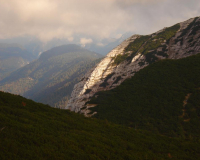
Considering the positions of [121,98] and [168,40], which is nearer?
[121,98]

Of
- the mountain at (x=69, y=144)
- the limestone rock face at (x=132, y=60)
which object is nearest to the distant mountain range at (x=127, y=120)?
the mountain at (x=69, y=144)

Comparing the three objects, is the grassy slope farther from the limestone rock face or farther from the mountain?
the limestone rock face

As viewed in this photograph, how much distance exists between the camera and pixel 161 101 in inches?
1286

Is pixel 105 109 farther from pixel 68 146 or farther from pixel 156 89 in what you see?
pixel 68 146

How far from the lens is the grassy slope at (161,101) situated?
86.0 feet

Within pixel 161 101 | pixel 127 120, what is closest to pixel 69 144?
pixel 127 120

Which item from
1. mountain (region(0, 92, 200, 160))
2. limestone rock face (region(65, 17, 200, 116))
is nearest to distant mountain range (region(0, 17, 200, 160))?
mountain (region(0, 92, 200, 160))

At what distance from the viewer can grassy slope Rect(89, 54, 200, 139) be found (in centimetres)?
2620

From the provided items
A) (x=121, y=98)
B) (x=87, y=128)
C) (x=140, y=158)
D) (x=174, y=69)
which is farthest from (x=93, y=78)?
(x=140, y=158)

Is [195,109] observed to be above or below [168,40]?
below

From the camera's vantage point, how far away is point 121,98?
1555 inches

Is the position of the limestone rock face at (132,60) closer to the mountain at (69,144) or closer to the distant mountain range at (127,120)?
the distant mountain range at (127,120)

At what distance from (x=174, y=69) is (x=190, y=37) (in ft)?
125

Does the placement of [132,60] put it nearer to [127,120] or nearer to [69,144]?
[127,120]
